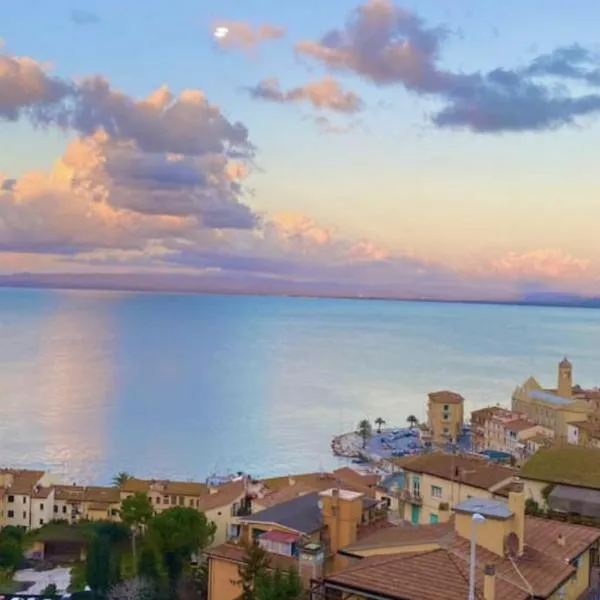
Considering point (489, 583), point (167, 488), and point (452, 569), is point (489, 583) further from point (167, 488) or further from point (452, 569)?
point (167, 488)

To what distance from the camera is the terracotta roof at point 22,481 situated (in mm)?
20547

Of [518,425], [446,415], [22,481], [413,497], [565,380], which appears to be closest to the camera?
[413,497]

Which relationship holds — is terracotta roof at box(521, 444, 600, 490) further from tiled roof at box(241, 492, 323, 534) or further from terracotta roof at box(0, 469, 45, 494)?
terracotta roof at box(0, 469, 45, 494)

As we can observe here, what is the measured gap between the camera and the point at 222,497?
1866cm

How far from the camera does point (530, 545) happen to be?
6.82m

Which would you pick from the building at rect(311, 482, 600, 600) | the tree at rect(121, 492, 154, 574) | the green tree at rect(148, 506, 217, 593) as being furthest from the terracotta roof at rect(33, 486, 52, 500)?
the building at rect(311, 482, 600, 600)

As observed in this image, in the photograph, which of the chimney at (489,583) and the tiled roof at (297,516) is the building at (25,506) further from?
the chimney at (489,583)

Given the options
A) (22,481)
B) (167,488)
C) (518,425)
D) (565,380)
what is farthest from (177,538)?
(565,380)

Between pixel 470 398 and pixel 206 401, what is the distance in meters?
18.8

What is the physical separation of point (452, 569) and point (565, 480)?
7629 mm

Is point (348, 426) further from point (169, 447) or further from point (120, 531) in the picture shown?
point (120, 531)

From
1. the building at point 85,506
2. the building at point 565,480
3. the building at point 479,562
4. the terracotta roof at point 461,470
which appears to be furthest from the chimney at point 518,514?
the building at point 85,506

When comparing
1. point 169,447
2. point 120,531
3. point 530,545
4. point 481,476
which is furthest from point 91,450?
point 530,545

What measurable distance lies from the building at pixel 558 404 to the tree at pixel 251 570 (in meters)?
24.7
